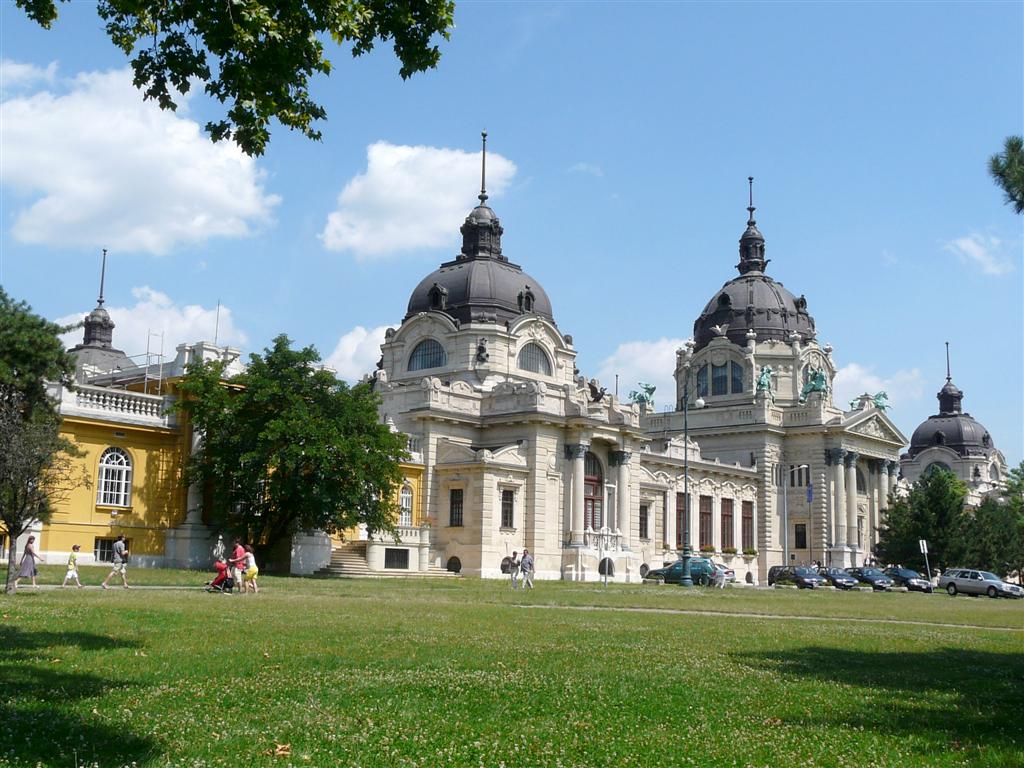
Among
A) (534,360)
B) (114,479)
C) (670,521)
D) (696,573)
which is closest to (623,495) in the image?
(696,573)

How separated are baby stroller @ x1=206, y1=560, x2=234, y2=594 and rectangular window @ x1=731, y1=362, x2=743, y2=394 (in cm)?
7336

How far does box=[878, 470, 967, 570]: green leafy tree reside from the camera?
79625 millimetres

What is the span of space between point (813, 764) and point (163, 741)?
5.47m

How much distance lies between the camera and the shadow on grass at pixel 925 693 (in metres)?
11.2

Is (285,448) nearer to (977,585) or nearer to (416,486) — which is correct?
(416,486)

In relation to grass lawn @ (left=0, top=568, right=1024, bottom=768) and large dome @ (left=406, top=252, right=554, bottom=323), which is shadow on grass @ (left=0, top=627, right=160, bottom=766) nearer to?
grass lawn @ (left=0, top=568, right=1024, bottom=768)

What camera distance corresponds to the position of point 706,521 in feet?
280

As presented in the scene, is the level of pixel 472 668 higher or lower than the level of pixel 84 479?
lower

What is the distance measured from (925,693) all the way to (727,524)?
76.0 metres

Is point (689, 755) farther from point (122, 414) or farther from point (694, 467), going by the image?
point (694, 467)

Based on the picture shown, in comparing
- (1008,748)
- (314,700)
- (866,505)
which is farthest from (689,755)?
(866,505)

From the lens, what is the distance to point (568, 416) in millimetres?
64500

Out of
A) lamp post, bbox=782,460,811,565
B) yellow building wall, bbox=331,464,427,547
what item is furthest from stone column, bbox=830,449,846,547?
yellow building wall, bbox=331,464,427,547

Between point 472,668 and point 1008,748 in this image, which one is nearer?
point 1008,748
